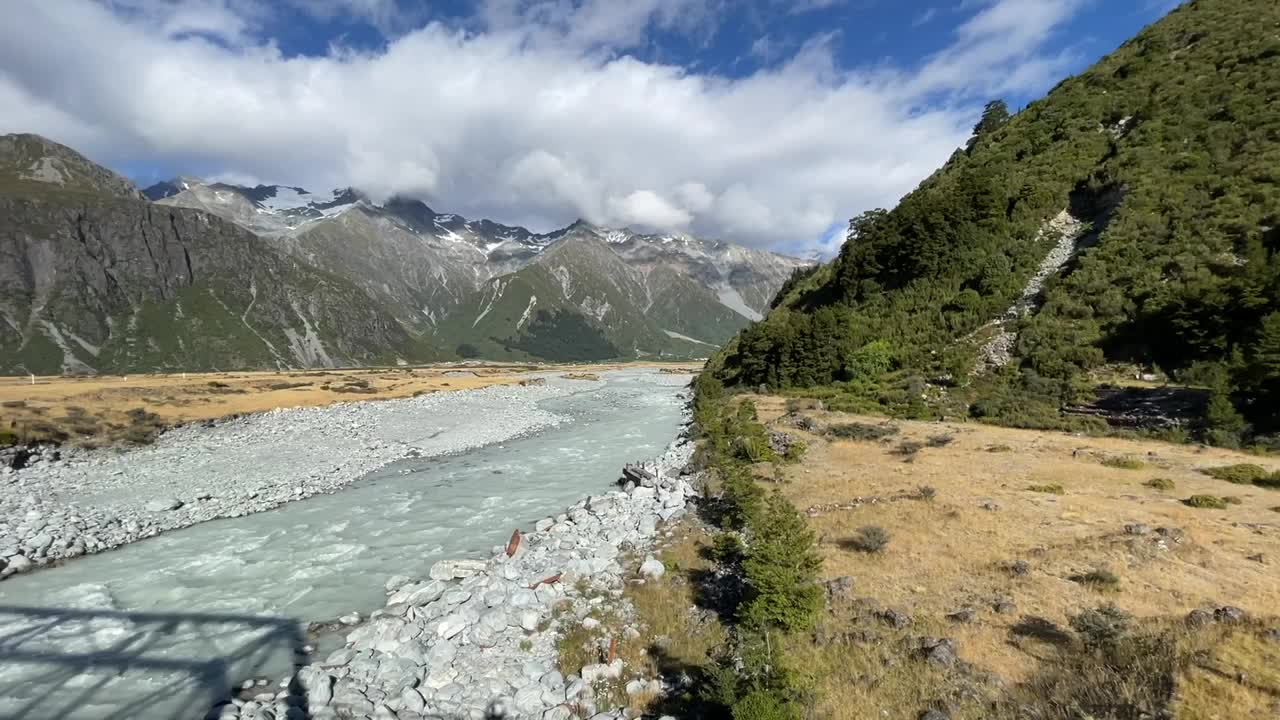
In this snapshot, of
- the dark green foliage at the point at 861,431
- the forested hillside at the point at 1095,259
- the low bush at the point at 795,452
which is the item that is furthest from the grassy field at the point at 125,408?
the forested hillside at the point at 1095,259

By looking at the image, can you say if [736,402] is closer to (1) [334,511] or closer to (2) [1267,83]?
(1) [334,511]

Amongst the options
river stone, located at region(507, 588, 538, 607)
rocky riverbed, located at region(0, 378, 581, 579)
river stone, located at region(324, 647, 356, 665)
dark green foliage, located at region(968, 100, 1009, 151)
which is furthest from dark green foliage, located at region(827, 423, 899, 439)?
dark green foliage, located at region(968, 100, 1009, 151)

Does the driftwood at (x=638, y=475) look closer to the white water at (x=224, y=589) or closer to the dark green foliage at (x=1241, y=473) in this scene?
the white water at (x=224, y=589)

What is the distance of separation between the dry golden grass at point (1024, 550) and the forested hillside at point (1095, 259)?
10431mm

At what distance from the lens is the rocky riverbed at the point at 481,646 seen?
1034cm

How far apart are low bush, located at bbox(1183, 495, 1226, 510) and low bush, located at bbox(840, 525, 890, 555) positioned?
9.39 m

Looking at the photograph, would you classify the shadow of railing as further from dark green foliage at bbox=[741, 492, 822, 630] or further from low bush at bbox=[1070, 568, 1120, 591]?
low bush at bbox=[1070, 568, 1120, 591]

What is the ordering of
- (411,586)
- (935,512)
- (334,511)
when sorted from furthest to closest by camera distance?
(334,511) < (935,512) < (411,586)

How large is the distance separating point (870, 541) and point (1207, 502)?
34.2ft

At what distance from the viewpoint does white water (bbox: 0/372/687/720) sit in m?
11.8

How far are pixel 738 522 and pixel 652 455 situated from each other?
17583mm

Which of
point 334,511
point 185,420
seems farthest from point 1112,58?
point 185,420

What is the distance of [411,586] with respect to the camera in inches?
629

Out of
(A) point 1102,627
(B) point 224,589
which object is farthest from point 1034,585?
(B) point 224,589
